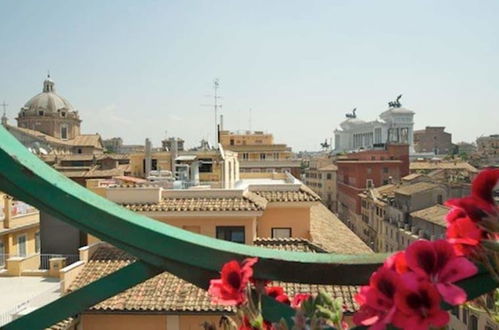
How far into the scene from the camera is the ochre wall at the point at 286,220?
1161 centimetres

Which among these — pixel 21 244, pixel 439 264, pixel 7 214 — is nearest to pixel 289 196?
pixel 439 264

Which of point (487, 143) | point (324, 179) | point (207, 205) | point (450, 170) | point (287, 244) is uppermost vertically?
point (487, 143)

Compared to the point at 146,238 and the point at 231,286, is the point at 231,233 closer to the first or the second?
the point at 146,238

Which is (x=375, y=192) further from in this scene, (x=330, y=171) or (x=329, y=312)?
(x=329, y=312)

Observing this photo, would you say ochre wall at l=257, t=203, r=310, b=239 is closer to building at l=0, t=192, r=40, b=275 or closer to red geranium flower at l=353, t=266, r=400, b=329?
building at l=0, t=192, r=40, b=275

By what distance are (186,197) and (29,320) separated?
10.2 m

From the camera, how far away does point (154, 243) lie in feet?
3.46

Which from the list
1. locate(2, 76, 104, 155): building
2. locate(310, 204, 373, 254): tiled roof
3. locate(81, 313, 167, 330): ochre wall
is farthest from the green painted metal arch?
locate(2, 76, 104, 155): building

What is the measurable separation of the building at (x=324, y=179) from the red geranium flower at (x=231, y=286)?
2358 inches

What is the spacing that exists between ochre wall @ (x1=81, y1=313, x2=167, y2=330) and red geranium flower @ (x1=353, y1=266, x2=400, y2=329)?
25.0ft

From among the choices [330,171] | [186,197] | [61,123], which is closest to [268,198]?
[186,197]

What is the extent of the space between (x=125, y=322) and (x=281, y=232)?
4.76 metres

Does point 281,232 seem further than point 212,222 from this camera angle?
Yes

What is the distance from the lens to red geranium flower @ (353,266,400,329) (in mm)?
765
